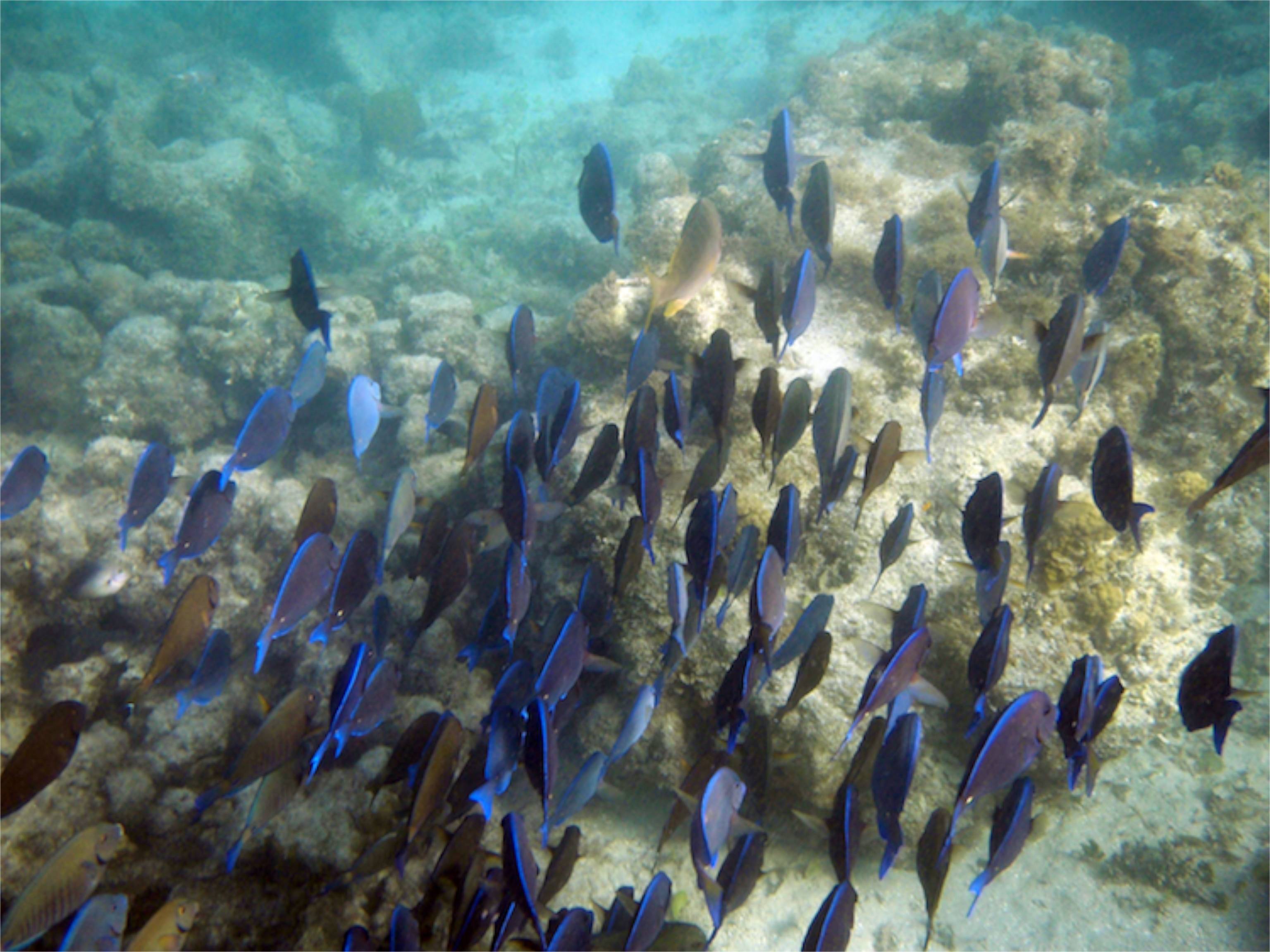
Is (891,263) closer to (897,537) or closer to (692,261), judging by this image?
(692,261)

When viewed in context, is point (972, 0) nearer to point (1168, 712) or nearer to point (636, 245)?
point (636, 245)

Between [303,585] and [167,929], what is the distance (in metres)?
1.51

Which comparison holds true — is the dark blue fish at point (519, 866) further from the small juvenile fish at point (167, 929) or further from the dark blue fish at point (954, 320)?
the dark blue fish at point (954, 320)

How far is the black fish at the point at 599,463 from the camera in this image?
285cm

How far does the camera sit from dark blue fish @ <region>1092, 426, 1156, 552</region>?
221 centimetres

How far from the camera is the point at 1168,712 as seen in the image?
434 cm

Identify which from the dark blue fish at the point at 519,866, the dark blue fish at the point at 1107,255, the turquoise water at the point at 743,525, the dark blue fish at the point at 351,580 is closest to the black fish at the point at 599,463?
the turquoise water at the point at 743,525

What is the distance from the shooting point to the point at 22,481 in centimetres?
374

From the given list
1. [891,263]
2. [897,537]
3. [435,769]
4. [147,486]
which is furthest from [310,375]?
[897,537]

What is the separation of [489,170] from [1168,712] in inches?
751

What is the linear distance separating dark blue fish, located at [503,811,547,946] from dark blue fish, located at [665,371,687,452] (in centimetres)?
163

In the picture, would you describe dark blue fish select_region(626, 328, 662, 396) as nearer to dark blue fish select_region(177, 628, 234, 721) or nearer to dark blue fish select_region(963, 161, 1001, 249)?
dark blue fish select_region(963, 161, 1001, 249)

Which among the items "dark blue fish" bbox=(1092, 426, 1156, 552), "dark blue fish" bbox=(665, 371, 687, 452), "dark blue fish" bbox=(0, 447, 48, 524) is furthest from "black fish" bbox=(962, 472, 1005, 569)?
"dark blue fish" bbox=(0, 447, 48, 524)

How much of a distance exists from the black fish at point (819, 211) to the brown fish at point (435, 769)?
282 cm
